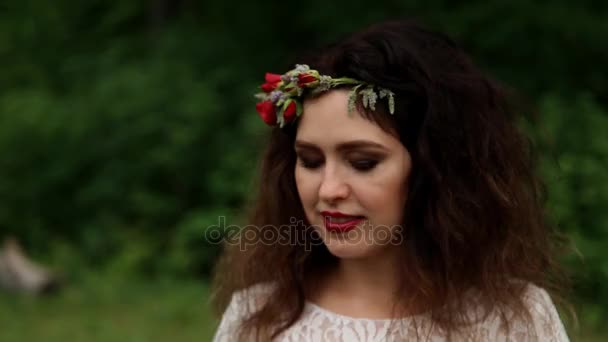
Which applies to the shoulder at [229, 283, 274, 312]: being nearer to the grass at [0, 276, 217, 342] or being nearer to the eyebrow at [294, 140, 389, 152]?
the eyebrow at [294, 140, 389, 152]

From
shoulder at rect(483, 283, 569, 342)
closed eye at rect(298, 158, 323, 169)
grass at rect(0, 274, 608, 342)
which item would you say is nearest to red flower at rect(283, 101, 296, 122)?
closed eye at rect(298, 158, 323, 169)

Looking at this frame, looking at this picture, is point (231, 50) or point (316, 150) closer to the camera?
point (316, 150)

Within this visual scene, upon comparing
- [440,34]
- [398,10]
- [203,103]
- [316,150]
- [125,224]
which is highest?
[440,34]

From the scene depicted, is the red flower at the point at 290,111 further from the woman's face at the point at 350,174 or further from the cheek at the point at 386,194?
the cheek at the point at 386,194

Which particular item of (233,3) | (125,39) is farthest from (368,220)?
(125,39)

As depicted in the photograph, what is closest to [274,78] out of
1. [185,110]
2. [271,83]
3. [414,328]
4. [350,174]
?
[271,83]

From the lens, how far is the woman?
6.16ft

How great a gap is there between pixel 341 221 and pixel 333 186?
9 cm

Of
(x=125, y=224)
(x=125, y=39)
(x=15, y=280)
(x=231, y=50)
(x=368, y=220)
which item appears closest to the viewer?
(x=368, y=220)

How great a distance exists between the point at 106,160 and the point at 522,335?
5112mm

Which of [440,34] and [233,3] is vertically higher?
[440,34]

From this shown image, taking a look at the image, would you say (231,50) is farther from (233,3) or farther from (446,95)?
(446,95)

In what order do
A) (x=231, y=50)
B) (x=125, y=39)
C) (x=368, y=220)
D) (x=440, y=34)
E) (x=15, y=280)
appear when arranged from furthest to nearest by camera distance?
1. (x=125, y=39)
2. (x=231, y=50)
3. (x=15, y=280)
4. (x=440, y=34)
5. (x=368, y=220)

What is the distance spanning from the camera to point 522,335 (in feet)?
6.36
